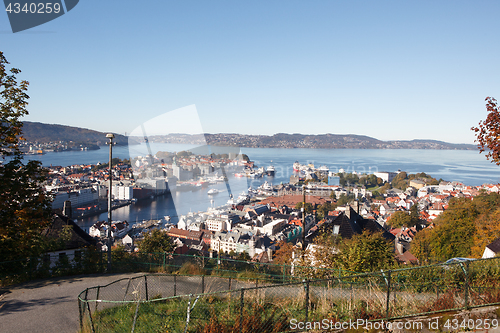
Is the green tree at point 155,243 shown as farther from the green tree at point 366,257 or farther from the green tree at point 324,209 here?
the green tree at point 324,209

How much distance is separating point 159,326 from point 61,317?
56.4 inches

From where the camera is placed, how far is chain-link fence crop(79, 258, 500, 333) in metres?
2.63

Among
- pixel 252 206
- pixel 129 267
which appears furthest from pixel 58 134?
pixel 129 267

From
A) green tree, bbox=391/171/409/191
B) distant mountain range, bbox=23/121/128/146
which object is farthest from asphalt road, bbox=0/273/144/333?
distant mountain range, bbox=23/121/128/146

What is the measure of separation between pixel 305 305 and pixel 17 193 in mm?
4640

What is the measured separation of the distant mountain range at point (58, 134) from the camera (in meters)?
76.2

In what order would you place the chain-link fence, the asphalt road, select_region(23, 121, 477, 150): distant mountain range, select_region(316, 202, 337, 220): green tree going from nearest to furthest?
the chain-link fence, the asphalt road, select_region(316, 202, 337, 220): green tree, select_region(23, 121, 477, 150): distant mountain range

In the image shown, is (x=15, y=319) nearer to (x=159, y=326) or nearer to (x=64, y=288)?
(x=64, y=288)

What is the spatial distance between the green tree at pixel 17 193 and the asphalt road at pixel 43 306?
0.73 m

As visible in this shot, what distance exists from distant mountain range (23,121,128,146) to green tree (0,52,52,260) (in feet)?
259

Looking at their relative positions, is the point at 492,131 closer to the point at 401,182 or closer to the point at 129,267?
the point at 129,267

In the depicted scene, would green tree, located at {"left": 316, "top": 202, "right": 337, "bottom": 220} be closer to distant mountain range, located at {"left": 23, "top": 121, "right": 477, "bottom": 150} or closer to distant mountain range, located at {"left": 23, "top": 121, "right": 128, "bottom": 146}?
distant mountain range, located at {"left": 23, "top": 121, "right": 477, "bottom": 150}

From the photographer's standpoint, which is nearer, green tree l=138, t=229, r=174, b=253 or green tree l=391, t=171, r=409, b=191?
green tree l=138, t=229, r=174, b=253

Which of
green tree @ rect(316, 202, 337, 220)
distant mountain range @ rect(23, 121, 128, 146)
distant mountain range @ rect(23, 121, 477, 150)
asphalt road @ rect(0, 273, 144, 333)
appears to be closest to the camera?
asphalt road @ rect(0, 273, 144, 333)
